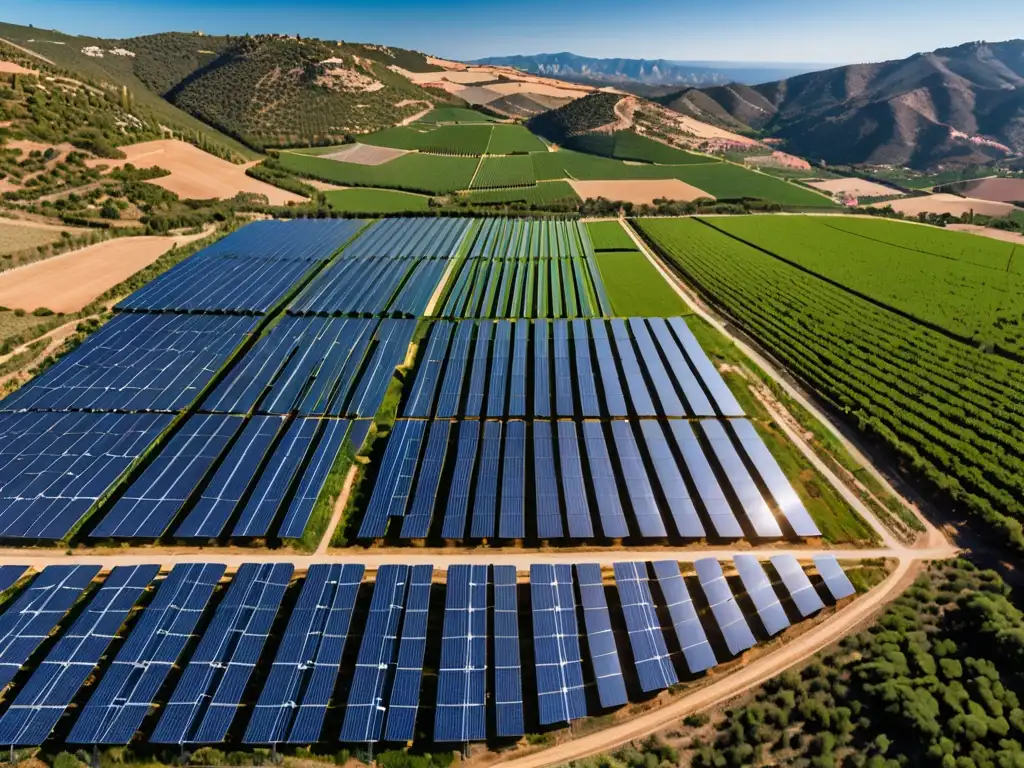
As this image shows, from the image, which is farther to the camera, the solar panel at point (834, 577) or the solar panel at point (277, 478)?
the solar panel at point (277, 478)

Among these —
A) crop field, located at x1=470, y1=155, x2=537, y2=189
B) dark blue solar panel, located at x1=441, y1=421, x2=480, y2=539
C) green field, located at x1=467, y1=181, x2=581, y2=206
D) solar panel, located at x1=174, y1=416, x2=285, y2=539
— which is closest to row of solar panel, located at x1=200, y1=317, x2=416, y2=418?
solar panel, located at x1=174, y1=416, x2=285, y2=539

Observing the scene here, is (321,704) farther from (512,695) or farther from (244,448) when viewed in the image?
(244,448)

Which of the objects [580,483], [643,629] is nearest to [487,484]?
[580,483]

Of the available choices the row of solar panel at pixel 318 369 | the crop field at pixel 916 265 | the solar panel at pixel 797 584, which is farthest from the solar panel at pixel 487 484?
the crop field at pixel 916 265

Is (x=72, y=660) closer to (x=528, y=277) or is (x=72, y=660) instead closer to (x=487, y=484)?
(x=487, y=484)

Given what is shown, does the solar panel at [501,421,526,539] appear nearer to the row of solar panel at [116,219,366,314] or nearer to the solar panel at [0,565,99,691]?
the solar panel at [0,565,99,691]

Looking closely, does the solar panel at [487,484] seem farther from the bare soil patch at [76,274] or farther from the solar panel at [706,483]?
the bare soil patch at [76,274]
